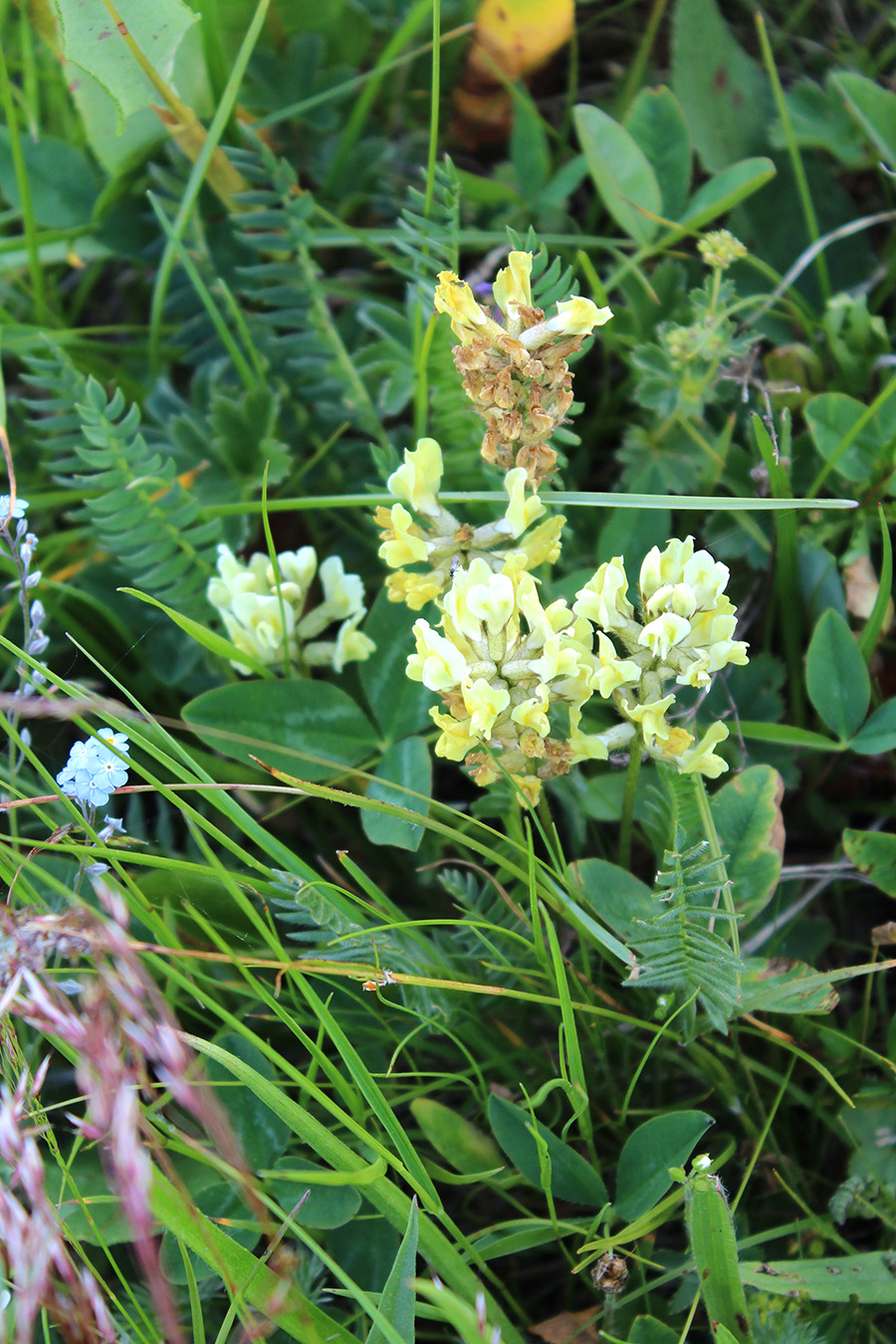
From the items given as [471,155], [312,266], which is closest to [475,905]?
[312,266]

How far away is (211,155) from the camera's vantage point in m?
2.13

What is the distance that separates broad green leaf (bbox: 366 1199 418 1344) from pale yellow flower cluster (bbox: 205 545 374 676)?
881 mm

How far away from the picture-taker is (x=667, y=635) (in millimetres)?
1301

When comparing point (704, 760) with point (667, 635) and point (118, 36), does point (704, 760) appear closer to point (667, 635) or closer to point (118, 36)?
point (667, 635)

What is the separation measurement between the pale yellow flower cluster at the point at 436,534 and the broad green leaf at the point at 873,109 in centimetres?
142

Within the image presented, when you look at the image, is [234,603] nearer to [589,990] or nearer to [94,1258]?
[589,990]

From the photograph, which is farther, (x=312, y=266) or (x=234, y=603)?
(x=312, y=266)

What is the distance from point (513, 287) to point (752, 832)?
87 cm

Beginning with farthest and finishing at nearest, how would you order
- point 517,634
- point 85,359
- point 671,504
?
point 85,359 < point 671,504 < point 517,634

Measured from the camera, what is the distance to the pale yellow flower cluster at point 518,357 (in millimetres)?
1335

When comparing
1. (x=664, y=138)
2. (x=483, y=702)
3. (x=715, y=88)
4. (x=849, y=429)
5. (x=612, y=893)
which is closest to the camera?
(x=483, y=702)

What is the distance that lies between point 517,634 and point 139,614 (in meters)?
1.19

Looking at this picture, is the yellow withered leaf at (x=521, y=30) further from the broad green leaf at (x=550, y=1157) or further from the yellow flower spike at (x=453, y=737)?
the broad green leaf at (x=550, y=1157)

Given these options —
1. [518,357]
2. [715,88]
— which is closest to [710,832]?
[518,357]
